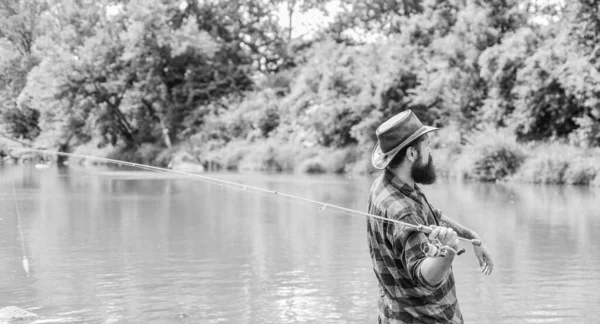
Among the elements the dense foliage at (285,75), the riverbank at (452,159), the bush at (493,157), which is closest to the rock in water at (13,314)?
the dense foliage at (285,75)

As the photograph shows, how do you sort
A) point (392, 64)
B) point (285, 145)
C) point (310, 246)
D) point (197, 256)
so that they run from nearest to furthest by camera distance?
point (197, 256) → point (310, 246) → point (392, 64) → point (285, 145)

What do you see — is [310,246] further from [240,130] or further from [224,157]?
[240,130]

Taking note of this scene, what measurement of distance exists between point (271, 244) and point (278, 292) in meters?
3.86

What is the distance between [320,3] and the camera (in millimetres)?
54375

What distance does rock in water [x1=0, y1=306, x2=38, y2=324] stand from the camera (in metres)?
7.70

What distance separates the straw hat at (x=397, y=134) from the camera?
386 cm

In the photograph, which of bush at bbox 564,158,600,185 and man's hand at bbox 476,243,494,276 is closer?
man's hand at bbox 476,243,494,276

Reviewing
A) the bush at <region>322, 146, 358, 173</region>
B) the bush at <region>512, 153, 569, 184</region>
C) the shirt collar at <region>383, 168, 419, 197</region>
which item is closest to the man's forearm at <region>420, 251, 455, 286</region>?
the shirt collar at <region>383, 168, 419, 197</region>

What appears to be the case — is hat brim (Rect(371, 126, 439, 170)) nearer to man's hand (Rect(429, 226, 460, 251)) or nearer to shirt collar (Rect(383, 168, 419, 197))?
shirt collar (Rect(383, 168, 419, 197))

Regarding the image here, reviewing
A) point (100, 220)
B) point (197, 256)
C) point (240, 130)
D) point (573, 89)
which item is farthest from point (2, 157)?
point (240, 130)

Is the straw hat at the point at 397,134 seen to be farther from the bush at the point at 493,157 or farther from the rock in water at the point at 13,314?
the bush at the point at 493,157

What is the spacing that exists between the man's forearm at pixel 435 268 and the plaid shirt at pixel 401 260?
0.11 m

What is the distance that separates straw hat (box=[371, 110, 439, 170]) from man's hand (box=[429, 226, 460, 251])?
47 cm

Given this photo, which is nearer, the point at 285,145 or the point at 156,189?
the point at 156,189
